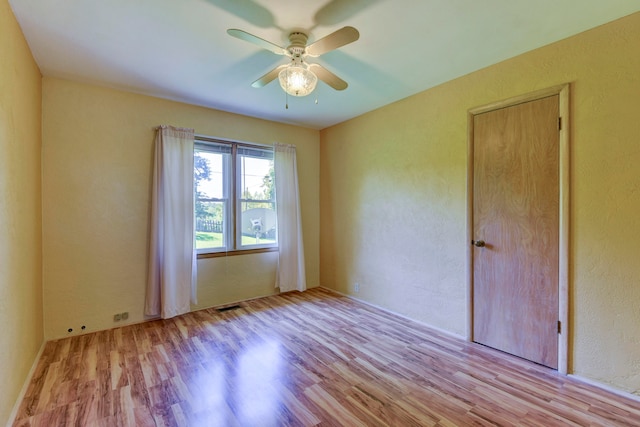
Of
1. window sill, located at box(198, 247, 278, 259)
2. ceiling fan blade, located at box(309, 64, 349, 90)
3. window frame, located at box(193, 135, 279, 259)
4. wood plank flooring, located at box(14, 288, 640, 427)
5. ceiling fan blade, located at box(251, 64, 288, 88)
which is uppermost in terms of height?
ceiling fan blade, located at box(251, 64, 288, 88)

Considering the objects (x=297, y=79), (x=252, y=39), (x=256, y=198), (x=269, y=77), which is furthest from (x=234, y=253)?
(x=252, y=39)

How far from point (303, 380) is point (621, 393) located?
7.35 ft

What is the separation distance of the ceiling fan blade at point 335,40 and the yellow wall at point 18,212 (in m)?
1.85

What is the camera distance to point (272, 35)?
2.16m

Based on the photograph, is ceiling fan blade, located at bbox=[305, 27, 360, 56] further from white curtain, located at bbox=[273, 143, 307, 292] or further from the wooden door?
white curtain, located at bbox=[273, 143, 307, 292]

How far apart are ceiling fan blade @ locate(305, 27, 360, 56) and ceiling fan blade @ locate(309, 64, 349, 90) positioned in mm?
176

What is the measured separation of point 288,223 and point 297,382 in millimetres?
2411

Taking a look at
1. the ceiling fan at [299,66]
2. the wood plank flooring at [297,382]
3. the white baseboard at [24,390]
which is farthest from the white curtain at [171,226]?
the ceiling fan at [299,66]

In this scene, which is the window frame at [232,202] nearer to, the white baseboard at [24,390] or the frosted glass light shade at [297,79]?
the white baseboard at [24,390]

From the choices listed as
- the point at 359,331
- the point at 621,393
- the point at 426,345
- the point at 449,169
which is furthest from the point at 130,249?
the point at 621,393

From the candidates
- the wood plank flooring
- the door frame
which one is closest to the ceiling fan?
the door frame

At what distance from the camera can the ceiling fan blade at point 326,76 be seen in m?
2.13

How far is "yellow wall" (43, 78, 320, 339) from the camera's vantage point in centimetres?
282

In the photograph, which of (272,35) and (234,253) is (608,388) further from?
(234,253)
